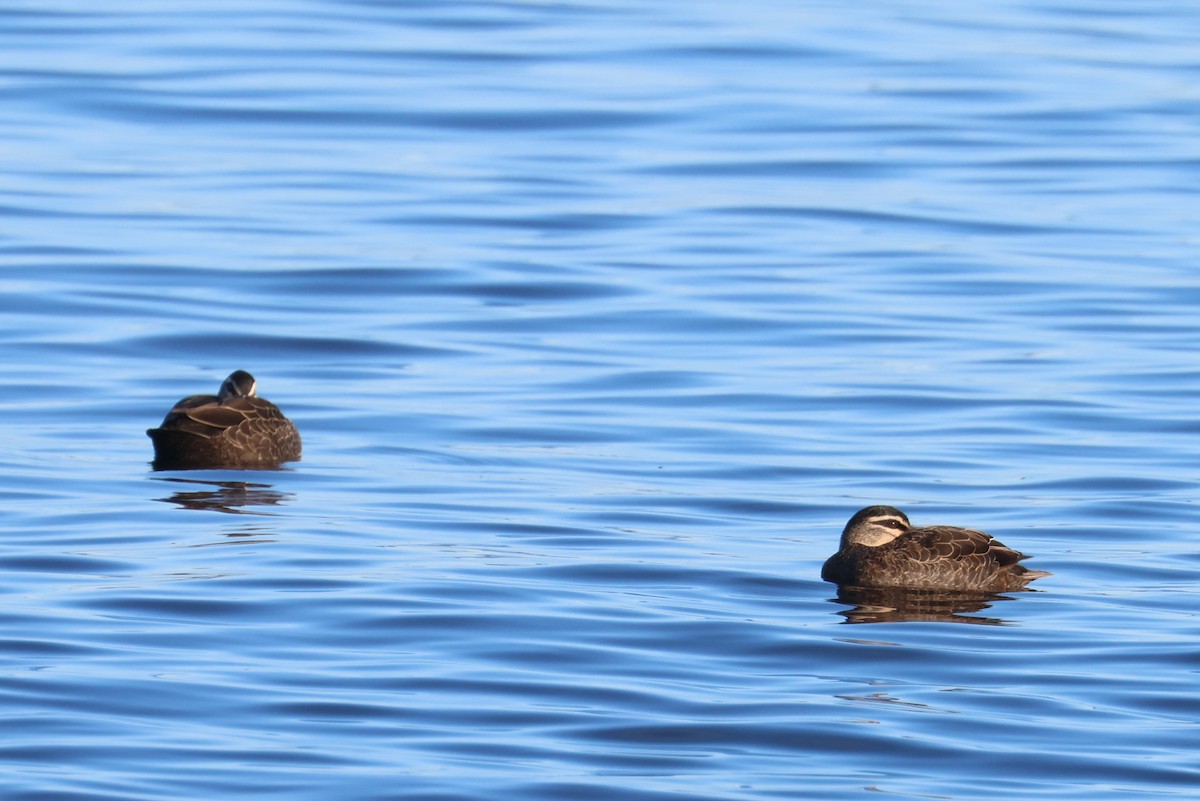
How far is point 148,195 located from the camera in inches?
996

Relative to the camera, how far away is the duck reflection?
14181 millimetres

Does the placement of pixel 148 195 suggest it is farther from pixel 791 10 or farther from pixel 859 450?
pixel 791 10

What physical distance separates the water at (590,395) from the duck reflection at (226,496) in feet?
0.19

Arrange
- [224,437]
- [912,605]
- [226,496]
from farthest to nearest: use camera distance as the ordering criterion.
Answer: [224,437], [226,496], [912,605]

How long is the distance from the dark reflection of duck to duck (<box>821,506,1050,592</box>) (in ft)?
0.13

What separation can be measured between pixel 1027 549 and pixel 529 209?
42.0 ft

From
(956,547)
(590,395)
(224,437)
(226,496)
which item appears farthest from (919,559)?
(590,395)

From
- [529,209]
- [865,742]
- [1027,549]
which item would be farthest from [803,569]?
[529,209]

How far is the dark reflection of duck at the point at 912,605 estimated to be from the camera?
11.6 m

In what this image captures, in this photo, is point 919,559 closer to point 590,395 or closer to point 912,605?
point 912,605

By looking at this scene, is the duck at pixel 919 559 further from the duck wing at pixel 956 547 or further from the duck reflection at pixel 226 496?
the duck reflection at pixel 226 496

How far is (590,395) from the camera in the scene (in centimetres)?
1788

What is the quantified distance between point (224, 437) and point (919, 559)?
5.12 m

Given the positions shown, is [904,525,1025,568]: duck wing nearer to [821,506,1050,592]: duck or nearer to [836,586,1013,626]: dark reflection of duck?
[821,506,1050,592]: duck
